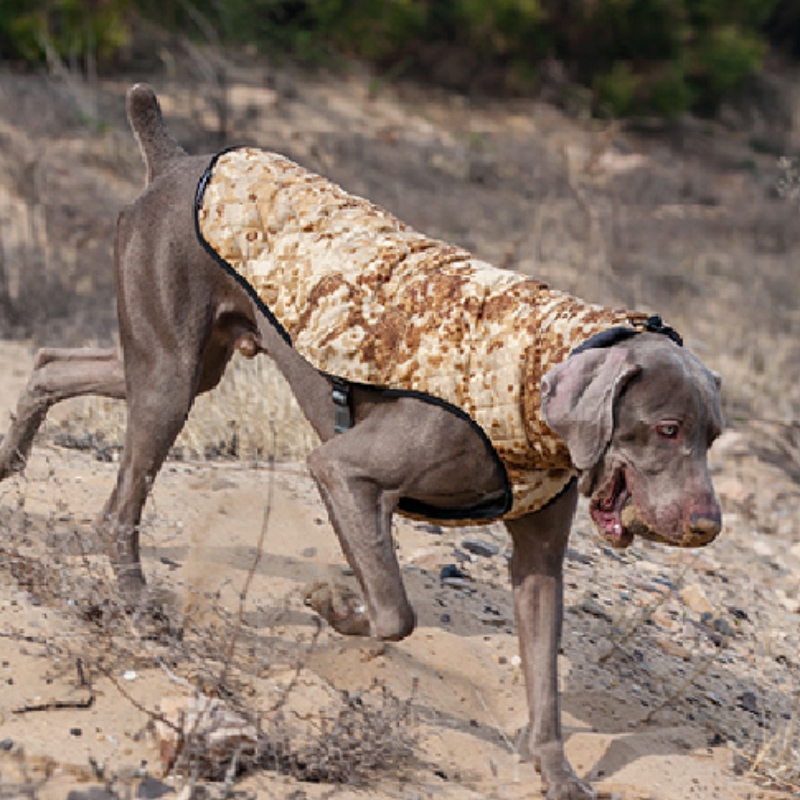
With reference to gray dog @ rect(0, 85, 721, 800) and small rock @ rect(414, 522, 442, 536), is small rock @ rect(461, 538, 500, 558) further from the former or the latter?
gray dog @ rect(0, 85, 721, 800)

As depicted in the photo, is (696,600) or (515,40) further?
(515,40)

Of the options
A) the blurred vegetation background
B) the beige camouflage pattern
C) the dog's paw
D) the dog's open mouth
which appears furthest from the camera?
the blurred vegetation background

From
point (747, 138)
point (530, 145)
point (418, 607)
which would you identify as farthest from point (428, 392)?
point (747, 138)

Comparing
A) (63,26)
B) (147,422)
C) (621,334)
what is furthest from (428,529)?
(63,26)

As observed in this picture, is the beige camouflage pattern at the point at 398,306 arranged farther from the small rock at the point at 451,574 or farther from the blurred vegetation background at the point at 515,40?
the blurred vegetation background at the point at 515,40

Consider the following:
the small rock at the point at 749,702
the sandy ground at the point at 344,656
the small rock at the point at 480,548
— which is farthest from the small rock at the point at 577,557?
the small rock at the point at 749,702

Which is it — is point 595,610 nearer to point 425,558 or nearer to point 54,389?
point 425,558

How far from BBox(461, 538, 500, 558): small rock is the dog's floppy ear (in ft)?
7.08

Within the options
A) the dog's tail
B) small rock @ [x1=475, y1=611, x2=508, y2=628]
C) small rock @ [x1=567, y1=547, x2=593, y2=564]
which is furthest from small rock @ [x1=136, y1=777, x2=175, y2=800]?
small rock @ [x1=567, y1=547, x2=593, y2=564]

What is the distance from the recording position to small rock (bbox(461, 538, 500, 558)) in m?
5.63

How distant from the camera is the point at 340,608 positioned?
4223 millimetres

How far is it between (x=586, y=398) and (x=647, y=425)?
18 cm

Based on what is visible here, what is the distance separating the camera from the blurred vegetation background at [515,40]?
48.1 feet

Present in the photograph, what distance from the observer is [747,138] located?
1634 centimetres
